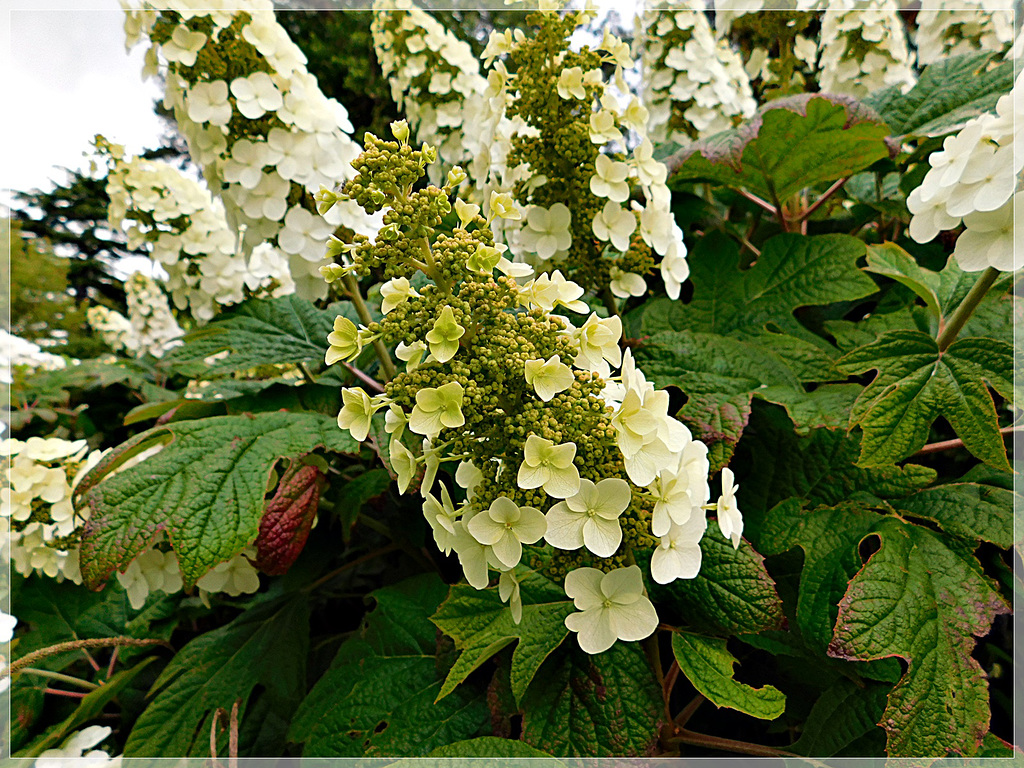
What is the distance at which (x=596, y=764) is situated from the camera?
0.66 m

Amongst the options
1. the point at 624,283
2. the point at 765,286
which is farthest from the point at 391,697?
the point at 765,286

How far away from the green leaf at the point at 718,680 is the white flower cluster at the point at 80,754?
3.27 feet

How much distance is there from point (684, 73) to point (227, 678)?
1.73 metres

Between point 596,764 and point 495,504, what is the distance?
0.33 metres

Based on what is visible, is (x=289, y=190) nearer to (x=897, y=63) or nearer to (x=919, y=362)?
(x=919, y=362)

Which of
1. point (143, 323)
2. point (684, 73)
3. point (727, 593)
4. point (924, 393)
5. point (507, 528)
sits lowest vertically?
point (727, 593)

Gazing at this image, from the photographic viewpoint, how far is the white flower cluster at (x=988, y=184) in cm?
65

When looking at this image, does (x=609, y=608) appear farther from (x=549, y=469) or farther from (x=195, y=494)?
(x=195, y=494)

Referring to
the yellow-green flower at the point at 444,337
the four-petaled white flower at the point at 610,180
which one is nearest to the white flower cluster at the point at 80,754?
the yellow-green flower at the point at 444,337

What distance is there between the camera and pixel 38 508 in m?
1.17

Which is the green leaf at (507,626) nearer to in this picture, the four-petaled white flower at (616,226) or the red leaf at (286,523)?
the red leaf at (286,523)

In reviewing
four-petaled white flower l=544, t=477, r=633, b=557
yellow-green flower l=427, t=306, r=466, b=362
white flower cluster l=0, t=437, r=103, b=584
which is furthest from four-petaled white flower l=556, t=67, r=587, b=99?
white flower cluster l=0, t=437, r=103, b=584

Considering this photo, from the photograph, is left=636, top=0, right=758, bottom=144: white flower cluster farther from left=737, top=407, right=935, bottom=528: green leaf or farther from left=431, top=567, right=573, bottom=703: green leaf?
left=431, top=567, right=573, bottom=703: green leaf

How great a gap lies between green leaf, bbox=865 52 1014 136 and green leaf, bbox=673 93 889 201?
13cm
